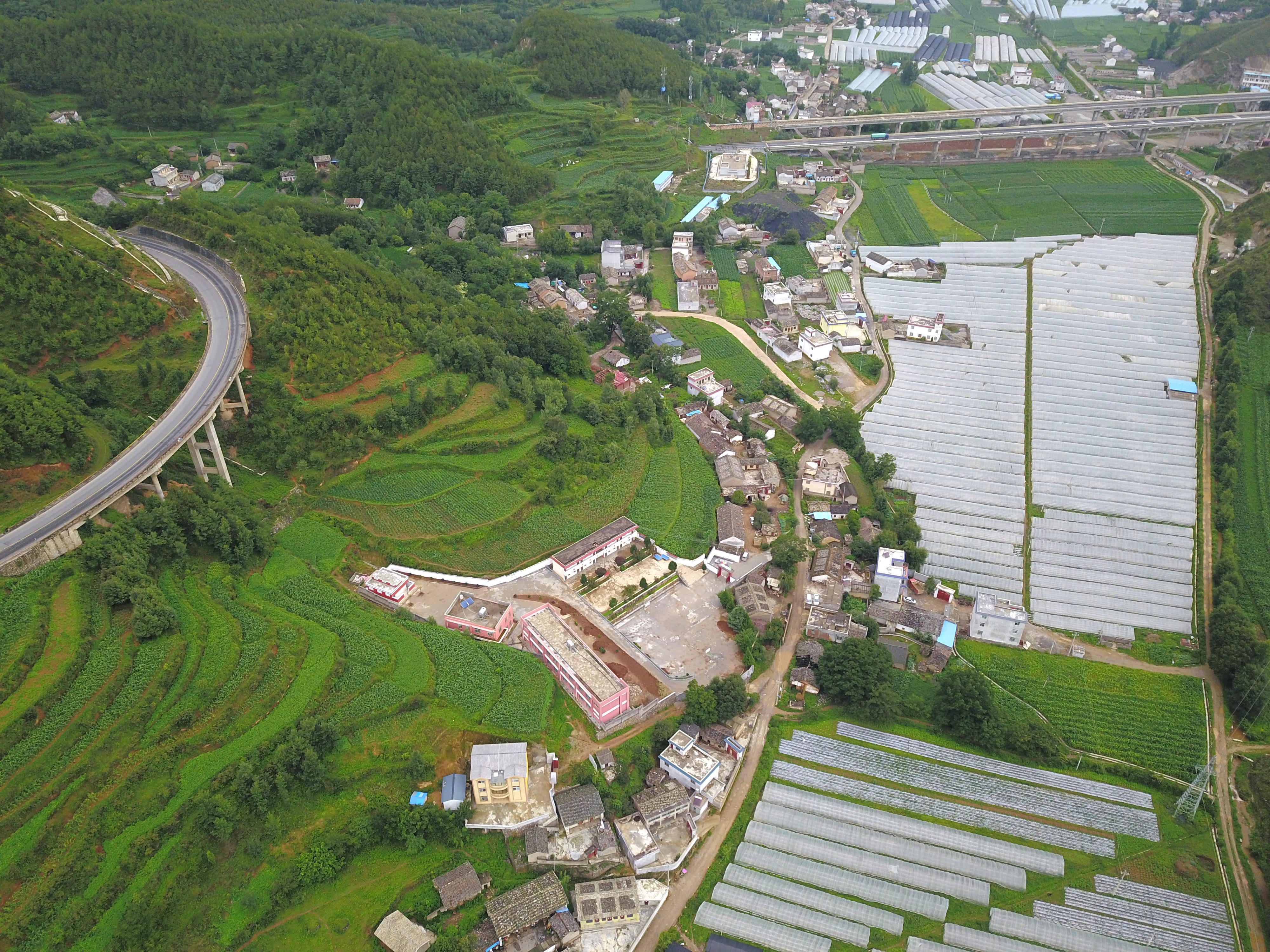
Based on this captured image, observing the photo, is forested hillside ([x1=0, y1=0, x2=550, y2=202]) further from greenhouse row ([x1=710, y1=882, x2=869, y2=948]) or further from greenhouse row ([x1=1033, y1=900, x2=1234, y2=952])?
greenhouse row ([x1=1033, y1=900, x2=1234, y2=952])

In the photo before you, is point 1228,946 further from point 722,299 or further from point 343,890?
point 722,299

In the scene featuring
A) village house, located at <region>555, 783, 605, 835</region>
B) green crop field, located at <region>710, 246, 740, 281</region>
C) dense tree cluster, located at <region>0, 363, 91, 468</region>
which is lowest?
village house, located at <region>555, 783, 605, 835</region>

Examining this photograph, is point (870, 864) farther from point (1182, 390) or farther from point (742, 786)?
point (1182, 390)

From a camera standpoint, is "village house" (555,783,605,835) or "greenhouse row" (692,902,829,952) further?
"village house" (555,783,605,835)

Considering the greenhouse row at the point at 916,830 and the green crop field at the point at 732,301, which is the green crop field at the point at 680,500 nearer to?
the greenhouse row at the point at 916,830

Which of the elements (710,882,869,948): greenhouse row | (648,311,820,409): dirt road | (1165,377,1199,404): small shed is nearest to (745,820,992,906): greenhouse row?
(710,882,869,948): greenhouse row

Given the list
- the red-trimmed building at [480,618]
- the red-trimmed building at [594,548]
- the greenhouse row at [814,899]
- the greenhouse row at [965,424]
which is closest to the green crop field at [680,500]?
the red-trimmed building at [594,548]

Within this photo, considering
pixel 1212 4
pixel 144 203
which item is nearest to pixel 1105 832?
pixel 144 203
